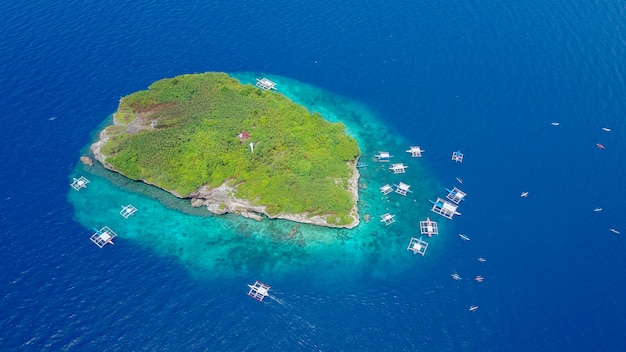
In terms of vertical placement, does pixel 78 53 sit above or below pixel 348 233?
above

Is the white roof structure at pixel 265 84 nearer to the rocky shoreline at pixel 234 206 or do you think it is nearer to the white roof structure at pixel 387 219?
the rocky shoreline at pixel 234 206

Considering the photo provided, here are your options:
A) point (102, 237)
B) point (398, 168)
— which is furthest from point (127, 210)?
point (398, 168)

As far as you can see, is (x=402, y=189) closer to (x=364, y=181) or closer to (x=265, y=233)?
(x=364, y=181)

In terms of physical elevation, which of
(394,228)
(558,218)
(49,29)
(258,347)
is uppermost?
(49,29)

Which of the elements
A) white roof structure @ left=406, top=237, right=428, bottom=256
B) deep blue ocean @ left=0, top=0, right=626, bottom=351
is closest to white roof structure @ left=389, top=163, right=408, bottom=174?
deep blue ocean @ left=0, top=0, right=626, bottom=351

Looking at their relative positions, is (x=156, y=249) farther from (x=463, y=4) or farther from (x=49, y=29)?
(x=463, y=4)

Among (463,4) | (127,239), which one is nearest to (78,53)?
(127,239)

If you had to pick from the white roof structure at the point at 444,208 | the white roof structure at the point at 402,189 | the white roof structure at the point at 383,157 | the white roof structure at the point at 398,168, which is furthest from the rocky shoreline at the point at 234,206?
the white roof structure at the point at 444,208
